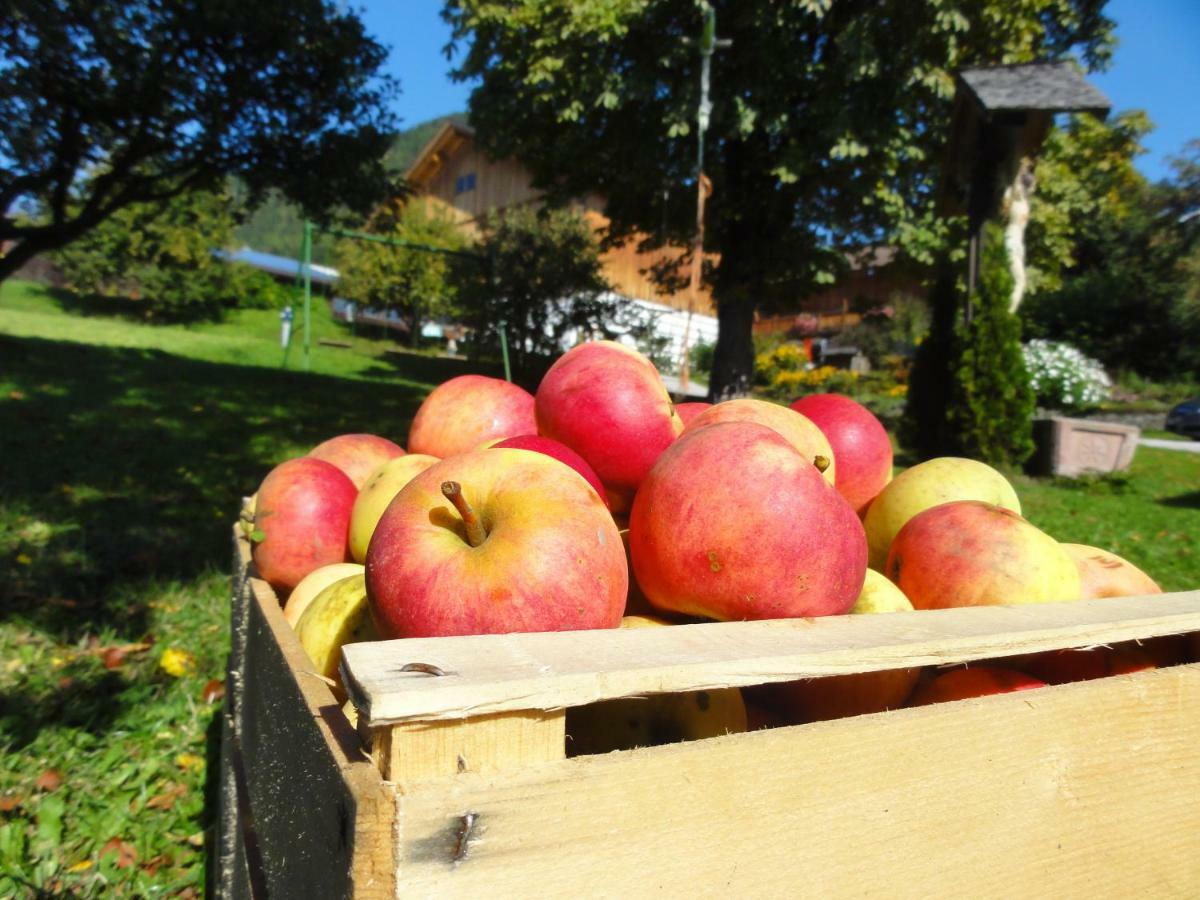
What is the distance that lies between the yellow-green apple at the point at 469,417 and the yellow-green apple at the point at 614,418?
0.22 metres

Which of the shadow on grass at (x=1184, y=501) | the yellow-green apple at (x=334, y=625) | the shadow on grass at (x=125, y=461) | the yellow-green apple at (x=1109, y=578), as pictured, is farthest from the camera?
the shadow on grass at (x=1184, y=501)

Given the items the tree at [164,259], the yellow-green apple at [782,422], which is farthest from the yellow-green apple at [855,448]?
the tree at [164,259]

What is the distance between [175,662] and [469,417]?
206cm

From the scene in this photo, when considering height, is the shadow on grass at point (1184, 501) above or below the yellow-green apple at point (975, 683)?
below

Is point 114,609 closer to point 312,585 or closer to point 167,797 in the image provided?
point 167,797

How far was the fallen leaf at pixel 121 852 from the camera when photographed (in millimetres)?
2234

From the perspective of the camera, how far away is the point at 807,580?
117 centimetres

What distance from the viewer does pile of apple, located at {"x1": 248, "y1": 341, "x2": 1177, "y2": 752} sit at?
1078mm

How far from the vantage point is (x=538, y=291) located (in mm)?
16047

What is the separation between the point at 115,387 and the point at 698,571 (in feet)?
32.8

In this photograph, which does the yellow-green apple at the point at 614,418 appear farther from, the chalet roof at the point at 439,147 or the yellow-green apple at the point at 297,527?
the chalet roof at the point at 439,147

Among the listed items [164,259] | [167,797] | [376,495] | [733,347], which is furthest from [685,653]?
[164,259]

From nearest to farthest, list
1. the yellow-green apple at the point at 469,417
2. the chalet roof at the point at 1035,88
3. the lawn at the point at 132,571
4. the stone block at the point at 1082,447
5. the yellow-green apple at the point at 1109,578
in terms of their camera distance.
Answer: the yellow-green apple at the point at 1109,578 → the yellow-green apple at the point at 469,417 → the lawn at the point at 132,571 → the chalet roof at the point at 1035,88 → the stone block at the point at 1082,447

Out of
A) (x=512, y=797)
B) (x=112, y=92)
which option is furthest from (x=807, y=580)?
(x=112, y=92)
